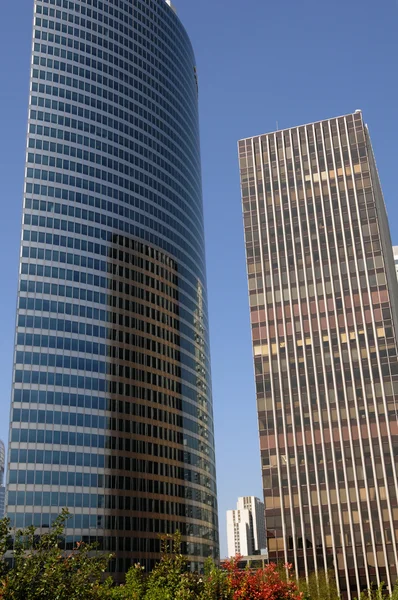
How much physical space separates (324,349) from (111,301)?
42945 millimetres

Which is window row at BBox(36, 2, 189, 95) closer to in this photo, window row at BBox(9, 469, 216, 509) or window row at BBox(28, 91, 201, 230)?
window row at BBox(28, 91, 201, 230)

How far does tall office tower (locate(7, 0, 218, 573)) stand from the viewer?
120188 mm

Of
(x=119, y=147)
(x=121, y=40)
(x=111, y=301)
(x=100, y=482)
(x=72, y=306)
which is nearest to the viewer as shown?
(x=100, y=482)

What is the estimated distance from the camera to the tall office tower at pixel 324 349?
350ft

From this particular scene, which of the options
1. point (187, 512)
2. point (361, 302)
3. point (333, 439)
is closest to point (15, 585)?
point (333, 439)

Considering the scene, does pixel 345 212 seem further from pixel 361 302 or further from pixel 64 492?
pixel 64 492

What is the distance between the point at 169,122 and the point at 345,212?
192 ft

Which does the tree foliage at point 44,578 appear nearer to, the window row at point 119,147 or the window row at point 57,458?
the window row at point 57,458

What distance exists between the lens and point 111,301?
135750mm

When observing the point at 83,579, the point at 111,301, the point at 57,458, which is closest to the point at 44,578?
the point at 83,579

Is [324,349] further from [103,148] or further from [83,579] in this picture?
[83,579]

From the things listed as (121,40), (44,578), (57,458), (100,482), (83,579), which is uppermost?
(121,40)

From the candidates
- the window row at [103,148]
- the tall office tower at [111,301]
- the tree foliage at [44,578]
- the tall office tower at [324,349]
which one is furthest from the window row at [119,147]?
the tree foliage at [44,578]

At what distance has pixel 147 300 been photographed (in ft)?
475
